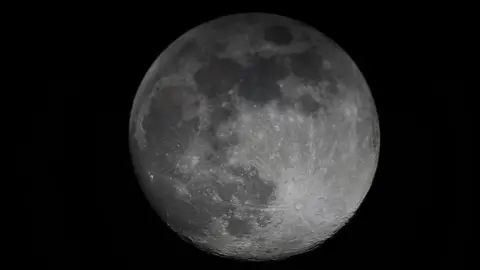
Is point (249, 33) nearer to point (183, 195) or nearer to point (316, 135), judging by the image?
point (316, 135)

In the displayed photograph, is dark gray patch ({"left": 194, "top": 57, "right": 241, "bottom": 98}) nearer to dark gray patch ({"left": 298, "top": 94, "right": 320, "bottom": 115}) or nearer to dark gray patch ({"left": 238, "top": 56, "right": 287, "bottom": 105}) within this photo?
dark gray patch ({"left": 238, "top": 56, "right": 287, "bottom": 105})

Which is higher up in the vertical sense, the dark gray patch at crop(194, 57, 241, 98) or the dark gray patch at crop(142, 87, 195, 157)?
the dark gray patch at crop(194, 57, 241, 98)

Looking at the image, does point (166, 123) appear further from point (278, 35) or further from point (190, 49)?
point (278, 35)

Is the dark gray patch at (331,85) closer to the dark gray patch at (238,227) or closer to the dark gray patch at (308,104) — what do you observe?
the dark gray patch at (308,104)

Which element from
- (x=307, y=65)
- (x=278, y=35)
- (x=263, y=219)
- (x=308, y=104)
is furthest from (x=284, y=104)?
(x=263, y=219)

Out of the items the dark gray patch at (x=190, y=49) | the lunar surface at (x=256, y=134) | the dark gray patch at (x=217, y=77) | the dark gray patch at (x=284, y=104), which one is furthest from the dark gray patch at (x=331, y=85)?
the dark gray patch at (x=190, y=49)

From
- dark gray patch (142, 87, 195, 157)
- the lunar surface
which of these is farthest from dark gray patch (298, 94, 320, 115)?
dark gray patch (142, 87, 195, 157)
